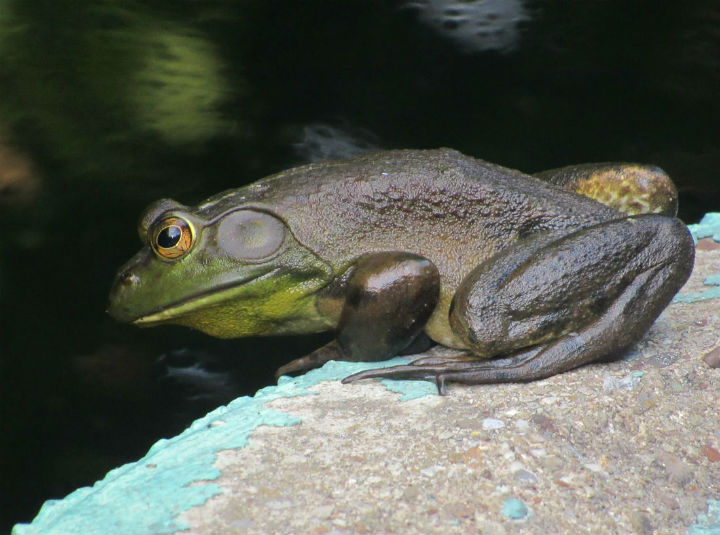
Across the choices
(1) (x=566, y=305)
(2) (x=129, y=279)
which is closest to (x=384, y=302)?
(1) (x=566, y=305)

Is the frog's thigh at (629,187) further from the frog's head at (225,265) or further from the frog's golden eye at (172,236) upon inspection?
the frog's golden eye at (172,236)

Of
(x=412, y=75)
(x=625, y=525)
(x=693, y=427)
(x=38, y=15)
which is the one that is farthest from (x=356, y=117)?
(x=625, y=525)

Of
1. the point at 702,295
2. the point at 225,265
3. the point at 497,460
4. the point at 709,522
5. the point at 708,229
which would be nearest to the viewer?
the point at 709,522

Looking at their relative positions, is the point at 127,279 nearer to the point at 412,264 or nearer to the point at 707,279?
the point at 412,264

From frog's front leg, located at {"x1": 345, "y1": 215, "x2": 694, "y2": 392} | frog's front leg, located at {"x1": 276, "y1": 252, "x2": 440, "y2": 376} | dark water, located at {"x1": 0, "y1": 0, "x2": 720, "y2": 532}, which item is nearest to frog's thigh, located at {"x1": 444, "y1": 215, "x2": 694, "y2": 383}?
frog's front leg, located at {"x1": 345, "y1": 215, "x2": 694, "y2": 392}

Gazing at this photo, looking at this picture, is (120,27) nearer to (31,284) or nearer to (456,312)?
(31,284)
